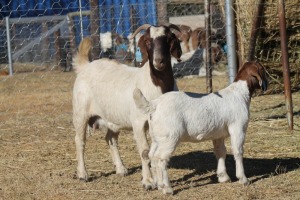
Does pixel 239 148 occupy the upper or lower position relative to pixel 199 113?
lower

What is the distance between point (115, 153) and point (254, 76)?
1.66 meters

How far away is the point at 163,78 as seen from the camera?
632 centimetres

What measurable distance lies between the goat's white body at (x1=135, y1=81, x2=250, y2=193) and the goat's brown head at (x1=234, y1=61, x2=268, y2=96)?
5 cm

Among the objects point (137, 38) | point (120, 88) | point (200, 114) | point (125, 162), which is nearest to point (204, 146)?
point (125, 162)

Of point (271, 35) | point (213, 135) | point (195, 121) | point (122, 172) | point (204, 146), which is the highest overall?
point (271, 35)

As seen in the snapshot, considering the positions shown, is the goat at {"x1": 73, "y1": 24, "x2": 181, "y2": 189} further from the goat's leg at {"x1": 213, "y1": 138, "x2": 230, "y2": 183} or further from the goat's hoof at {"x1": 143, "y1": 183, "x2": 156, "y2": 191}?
the goat's leg at {"x1": 213, "y1": 138, "x2": 230, "y2": 183}

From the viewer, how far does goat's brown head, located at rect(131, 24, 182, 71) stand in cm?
614

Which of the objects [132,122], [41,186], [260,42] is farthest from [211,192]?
[260,42]

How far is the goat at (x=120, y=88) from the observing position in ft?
20.3

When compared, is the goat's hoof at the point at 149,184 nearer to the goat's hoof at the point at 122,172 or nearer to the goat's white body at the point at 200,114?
the goat's white body at the point at 200,114

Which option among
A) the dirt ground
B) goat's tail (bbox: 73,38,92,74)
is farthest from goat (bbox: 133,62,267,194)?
goat's tail (bbox: 73,38,92,74)

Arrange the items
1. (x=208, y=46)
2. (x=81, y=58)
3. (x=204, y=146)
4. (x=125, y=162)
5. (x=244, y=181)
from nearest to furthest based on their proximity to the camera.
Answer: (x=244, y=181) < (x=81, y=58) < (x=125, y=162) < (x=204, y=146) < (x=208, y=46)

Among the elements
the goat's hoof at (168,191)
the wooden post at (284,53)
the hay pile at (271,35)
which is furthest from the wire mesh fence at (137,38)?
the goat's hoof at (168,191)

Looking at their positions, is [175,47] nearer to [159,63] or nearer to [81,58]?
[159,63]
